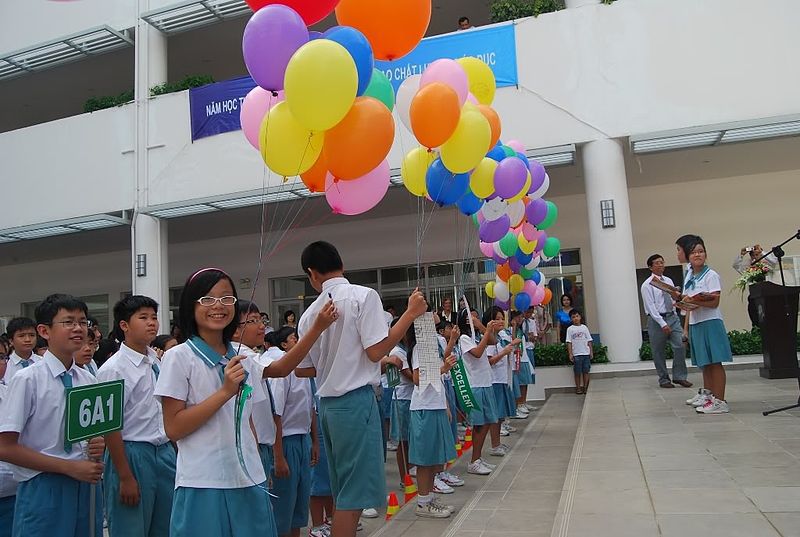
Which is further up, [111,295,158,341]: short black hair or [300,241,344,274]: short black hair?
[300,241,344,274]: short black hair

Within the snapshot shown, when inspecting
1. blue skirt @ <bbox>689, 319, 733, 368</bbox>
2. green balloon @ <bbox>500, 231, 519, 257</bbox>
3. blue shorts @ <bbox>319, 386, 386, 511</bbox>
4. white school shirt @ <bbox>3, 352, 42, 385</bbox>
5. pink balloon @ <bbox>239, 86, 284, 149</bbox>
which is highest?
pink balloon @ <bbox>239, 86, 284, 149</bbox>

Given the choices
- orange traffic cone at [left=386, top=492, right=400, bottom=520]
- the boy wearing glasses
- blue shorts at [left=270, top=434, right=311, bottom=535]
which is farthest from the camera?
orange traffic cone at [left=386, top=492, right=400, bottom=520]

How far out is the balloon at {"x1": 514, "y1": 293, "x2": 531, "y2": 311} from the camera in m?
7.48

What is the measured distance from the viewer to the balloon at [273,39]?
3.21 metres

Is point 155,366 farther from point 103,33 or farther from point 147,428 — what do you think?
point 103,33

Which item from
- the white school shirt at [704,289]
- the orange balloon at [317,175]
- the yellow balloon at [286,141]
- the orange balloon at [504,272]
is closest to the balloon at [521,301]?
the orange balloon at [504,272]

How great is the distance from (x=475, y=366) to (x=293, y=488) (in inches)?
99.3

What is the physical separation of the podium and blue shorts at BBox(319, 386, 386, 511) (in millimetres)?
4845

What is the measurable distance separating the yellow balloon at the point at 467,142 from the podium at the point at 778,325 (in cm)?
341

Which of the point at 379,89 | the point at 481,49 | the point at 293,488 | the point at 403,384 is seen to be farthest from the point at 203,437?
the point at 481,49

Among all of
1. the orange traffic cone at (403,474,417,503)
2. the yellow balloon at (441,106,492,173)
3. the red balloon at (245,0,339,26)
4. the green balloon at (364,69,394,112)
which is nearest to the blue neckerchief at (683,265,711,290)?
the yellow balloon at (441,106,492,173)

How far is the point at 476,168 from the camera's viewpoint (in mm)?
5188

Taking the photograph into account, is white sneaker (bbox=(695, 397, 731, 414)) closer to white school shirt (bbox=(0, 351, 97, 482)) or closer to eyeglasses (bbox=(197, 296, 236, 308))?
eyeglasses (bbox=(197, 296, 236, 308))

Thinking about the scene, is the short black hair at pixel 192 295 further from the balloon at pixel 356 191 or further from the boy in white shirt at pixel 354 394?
the balloon at pixel 356 191
